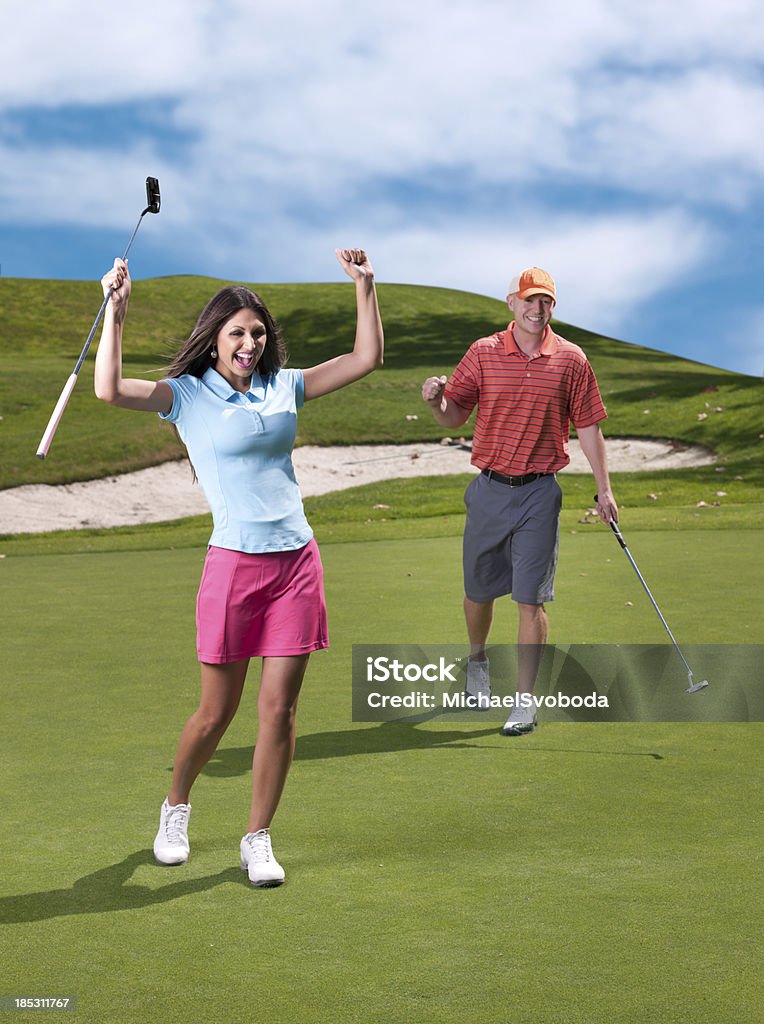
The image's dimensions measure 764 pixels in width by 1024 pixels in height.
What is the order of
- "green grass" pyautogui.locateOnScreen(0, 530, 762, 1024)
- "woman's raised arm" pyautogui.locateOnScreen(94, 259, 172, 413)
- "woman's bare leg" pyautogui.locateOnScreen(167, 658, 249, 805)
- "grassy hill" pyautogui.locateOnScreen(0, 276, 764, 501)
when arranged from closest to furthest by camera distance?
"green grass" pyautogui.locateOnScreen(0, 530, 762, 1024), "woman's raised arm" pyautogui.locateOnScreen(94, 259, 172, 413), "woman's bare leg" pyautogui.locateOnScreen(167, 658, 249, 805), "grassy hill" pyautogui.locateOnScreen(0, 276, 764, 501)

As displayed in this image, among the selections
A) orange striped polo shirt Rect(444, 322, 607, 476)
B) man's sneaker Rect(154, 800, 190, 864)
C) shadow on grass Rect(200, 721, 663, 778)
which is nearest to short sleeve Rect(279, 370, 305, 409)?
man's sneaker Rect(154, 800, 190, 864)

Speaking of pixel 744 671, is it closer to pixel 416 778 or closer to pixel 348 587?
pixel 416 778

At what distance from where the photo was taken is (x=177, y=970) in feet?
10.3

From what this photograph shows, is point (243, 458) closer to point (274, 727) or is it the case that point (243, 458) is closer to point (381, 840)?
point (274, 727)

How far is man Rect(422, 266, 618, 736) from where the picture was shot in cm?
614

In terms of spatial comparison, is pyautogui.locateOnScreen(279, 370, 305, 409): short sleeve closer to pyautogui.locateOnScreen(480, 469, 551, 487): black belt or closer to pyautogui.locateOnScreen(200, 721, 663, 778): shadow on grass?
pyautogui.locateOnScreen(200, 721, 663, 778): shadow on grass

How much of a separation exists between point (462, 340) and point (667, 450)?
17720 millimetres

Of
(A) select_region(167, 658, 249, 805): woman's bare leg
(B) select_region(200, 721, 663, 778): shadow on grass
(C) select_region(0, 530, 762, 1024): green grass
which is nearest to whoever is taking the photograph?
(C) select_region(0, 530, 762, 1024): green grass

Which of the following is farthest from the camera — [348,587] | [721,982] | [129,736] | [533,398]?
[348,587]

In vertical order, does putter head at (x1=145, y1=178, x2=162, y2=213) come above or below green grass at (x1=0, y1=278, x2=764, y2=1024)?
above

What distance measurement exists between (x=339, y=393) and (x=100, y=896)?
27.6 m

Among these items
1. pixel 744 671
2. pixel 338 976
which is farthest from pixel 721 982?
pixel 744 671

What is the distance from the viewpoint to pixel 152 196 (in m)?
4.32

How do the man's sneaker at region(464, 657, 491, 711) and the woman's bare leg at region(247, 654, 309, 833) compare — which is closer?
the woman's bare leg at region(247, 654, 309, 833)
